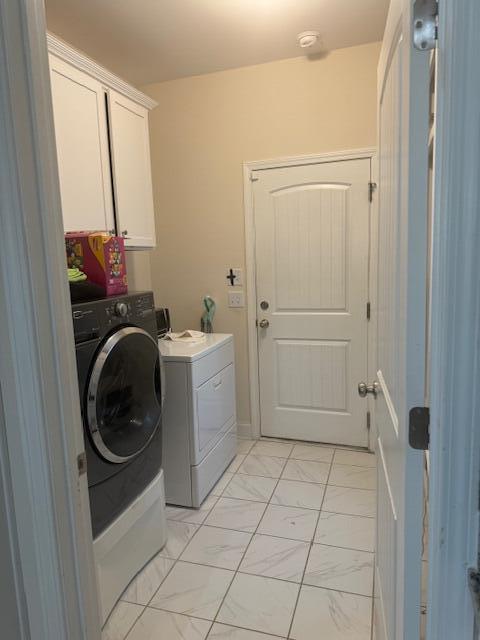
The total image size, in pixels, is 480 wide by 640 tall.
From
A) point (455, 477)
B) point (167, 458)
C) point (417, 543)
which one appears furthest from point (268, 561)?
point (455, 477)

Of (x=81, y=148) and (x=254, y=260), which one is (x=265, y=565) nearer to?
(x=254, y=260)

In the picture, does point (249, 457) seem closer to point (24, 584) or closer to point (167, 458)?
point (167, 458)

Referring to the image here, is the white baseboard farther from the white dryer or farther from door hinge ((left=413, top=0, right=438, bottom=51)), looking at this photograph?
door hinge ((left=413, top=0, right=438, bottom=51))

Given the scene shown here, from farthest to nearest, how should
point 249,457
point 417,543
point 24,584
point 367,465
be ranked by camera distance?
point 249,457 → point 367,465 → point 24,584 → point 417,543

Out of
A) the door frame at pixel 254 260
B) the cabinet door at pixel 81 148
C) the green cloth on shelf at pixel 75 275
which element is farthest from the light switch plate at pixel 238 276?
the green cloth on shelf at pixel 75 275

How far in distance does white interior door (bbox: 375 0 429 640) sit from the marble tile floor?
64 cm

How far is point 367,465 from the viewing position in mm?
2682

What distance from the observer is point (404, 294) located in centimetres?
79

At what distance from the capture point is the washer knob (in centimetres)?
160

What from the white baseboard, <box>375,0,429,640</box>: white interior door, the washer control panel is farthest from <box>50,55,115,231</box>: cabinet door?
the white baseboard

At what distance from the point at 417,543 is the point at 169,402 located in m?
1.57

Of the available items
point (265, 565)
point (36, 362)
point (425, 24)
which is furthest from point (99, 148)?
point (265, 565)

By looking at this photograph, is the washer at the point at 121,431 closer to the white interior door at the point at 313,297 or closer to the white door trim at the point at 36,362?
the white door trim at the point at 36,362

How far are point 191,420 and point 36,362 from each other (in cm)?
145
